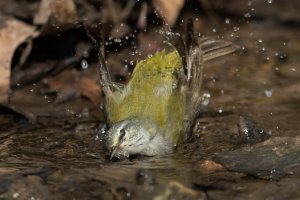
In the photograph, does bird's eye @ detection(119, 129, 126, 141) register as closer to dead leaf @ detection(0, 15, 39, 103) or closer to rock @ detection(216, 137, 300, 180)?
rock @ detection(216, 137, 300, 180)

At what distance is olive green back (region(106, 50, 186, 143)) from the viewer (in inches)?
230

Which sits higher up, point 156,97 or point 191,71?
point 191,71

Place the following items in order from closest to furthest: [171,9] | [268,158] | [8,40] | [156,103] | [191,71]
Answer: [268,158] < [156,103] < [191,71] < [8,40] < [171,9]

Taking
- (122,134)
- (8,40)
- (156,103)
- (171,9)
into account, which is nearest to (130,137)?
(122,134)

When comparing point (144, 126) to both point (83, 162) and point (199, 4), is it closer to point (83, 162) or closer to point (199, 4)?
point (83, 162)

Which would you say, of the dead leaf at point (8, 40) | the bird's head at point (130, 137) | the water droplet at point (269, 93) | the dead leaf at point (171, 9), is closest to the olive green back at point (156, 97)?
the bird's head at point (130, 137)

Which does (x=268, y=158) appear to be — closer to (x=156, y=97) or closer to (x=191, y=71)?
(x=156, y=97)

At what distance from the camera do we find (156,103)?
5938 millimetres

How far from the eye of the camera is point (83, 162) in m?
5.23

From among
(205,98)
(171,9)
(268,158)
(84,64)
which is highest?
(171,9)

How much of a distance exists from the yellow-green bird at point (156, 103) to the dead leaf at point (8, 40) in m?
0.97

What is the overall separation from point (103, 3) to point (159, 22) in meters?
0.87

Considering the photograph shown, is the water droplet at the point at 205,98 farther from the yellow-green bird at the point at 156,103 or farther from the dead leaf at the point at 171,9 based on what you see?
the dead leaf at the point at 171,9

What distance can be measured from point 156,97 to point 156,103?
5cm
